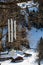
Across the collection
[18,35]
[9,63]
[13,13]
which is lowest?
[9,63]

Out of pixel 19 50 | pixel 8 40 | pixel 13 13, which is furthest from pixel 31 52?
pixel 13 13

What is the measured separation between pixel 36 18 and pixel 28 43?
0.56m

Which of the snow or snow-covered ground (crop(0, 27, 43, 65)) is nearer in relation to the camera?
snow-covered ground (crop(0, 27, 43, 65))

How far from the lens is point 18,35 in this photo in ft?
12.1

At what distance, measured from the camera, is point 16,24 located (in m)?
3.69

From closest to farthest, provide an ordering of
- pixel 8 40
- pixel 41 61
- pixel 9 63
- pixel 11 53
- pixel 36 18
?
pixel 41 61
pixel 9 63
pixel 11 53
pixel 8 40
pixel 36 18

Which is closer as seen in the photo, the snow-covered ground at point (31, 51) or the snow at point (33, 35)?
the snow-covered ground at point (31, 51)

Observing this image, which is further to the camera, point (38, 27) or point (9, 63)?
point (38, 27)

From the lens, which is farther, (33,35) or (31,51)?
(33,35)

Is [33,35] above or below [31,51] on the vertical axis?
above

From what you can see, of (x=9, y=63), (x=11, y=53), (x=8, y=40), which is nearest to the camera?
(x=9, y=63)

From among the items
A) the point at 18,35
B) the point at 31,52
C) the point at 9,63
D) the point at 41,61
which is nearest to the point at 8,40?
the point at 18,35

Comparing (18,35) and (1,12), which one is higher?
(1,12)

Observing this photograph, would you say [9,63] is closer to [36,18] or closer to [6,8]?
[6,8]
